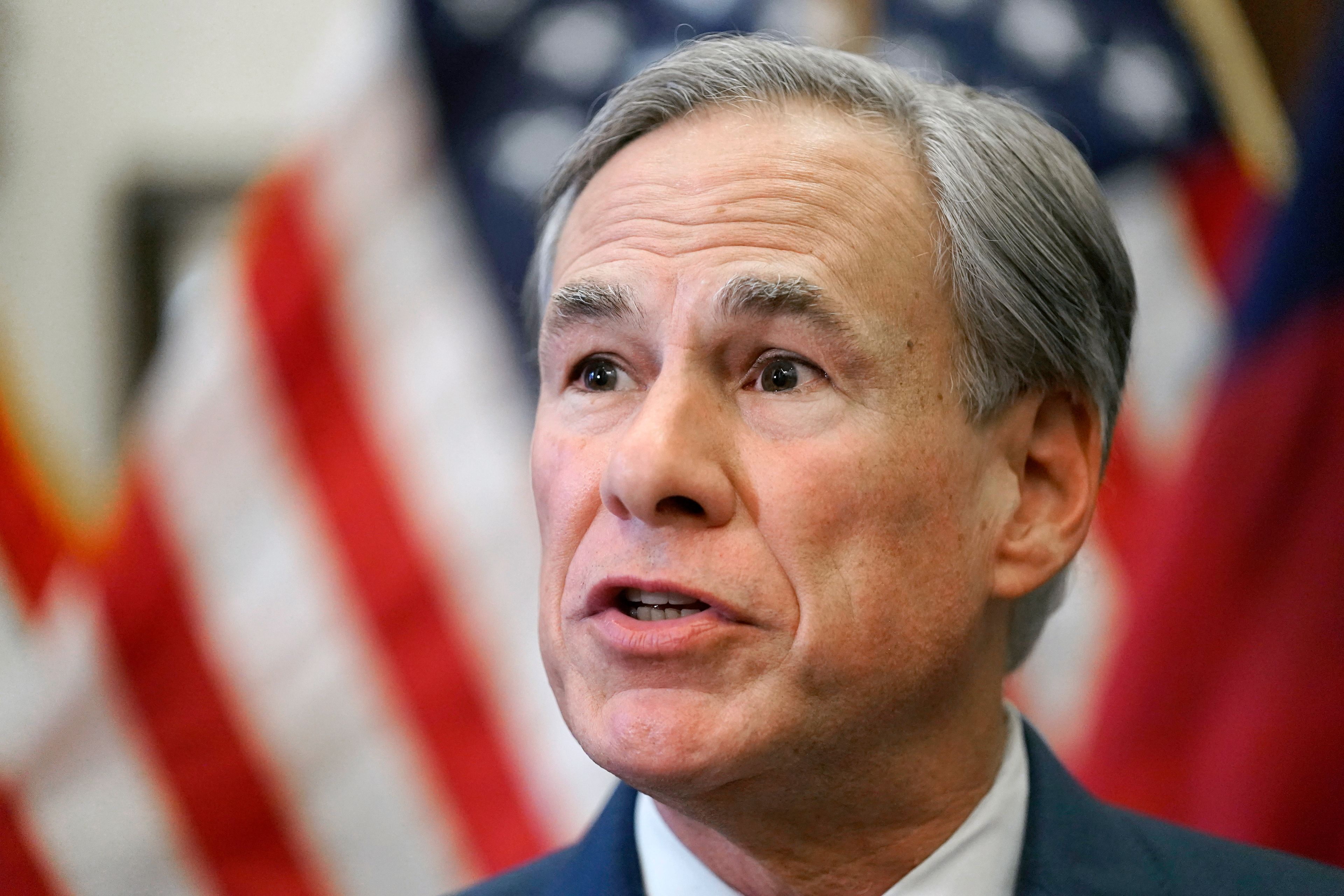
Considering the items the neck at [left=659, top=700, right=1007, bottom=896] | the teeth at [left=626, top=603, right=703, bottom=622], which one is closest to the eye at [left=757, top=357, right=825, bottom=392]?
the teeth at [left=626, top=603, right=703, bottom=622]

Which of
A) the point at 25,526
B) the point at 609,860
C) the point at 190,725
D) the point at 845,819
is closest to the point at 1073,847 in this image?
the point at 845,819

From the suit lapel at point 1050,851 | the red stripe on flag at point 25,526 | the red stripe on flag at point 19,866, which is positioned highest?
the suit lapel at point 1050,851

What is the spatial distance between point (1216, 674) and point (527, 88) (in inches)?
72.8

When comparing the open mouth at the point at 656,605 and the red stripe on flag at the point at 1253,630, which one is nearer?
the open mouth at the point at 656,605

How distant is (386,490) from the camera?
8.25 ft

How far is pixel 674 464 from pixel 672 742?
0.97 feet

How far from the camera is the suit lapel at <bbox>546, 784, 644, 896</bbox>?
1.54 metres

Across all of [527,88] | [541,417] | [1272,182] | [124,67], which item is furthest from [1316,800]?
[124,67]

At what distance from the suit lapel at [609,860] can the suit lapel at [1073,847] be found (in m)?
0.49

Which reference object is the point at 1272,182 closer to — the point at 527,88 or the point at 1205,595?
the point at 1205,595

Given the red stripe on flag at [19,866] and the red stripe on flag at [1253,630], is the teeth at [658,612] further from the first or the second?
the red stripe on flag at [19,866]

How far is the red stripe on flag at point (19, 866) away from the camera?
2.25 meters

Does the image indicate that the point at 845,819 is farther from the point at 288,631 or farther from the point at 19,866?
the point at 19,866

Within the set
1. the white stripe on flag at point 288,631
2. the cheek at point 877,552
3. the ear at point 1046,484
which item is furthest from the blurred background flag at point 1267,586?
the white stripe on flag at point 288,631
